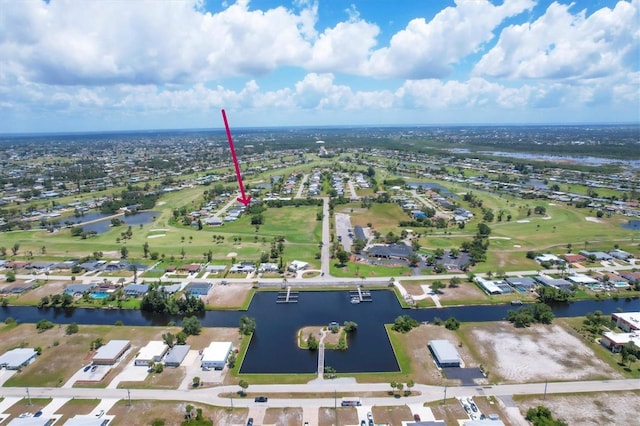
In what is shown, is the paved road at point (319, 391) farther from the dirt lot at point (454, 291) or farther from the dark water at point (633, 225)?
the dark water at point (633, 225)

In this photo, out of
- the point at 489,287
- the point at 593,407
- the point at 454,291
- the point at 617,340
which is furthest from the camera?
the point at 454,291

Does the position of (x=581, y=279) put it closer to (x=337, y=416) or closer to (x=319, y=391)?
(x=319, y=391)

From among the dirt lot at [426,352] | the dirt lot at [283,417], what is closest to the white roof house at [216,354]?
the dirt lot at [283,417]

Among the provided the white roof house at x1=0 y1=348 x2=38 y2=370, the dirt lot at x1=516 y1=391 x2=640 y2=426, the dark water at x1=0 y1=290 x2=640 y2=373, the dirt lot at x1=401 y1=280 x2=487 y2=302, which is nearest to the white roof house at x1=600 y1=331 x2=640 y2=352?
the dirt lot at x1=516 y1=391 x2=640 y2=426

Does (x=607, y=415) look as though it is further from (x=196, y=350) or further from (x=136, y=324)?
(x=136, y=324)

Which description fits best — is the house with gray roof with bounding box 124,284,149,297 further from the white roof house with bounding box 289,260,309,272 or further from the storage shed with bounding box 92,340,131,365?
the white roof house with bounding box 289,260,309,272

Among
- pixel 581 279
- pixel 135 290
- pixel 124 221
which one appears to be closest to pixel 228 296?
pixel 135 290
